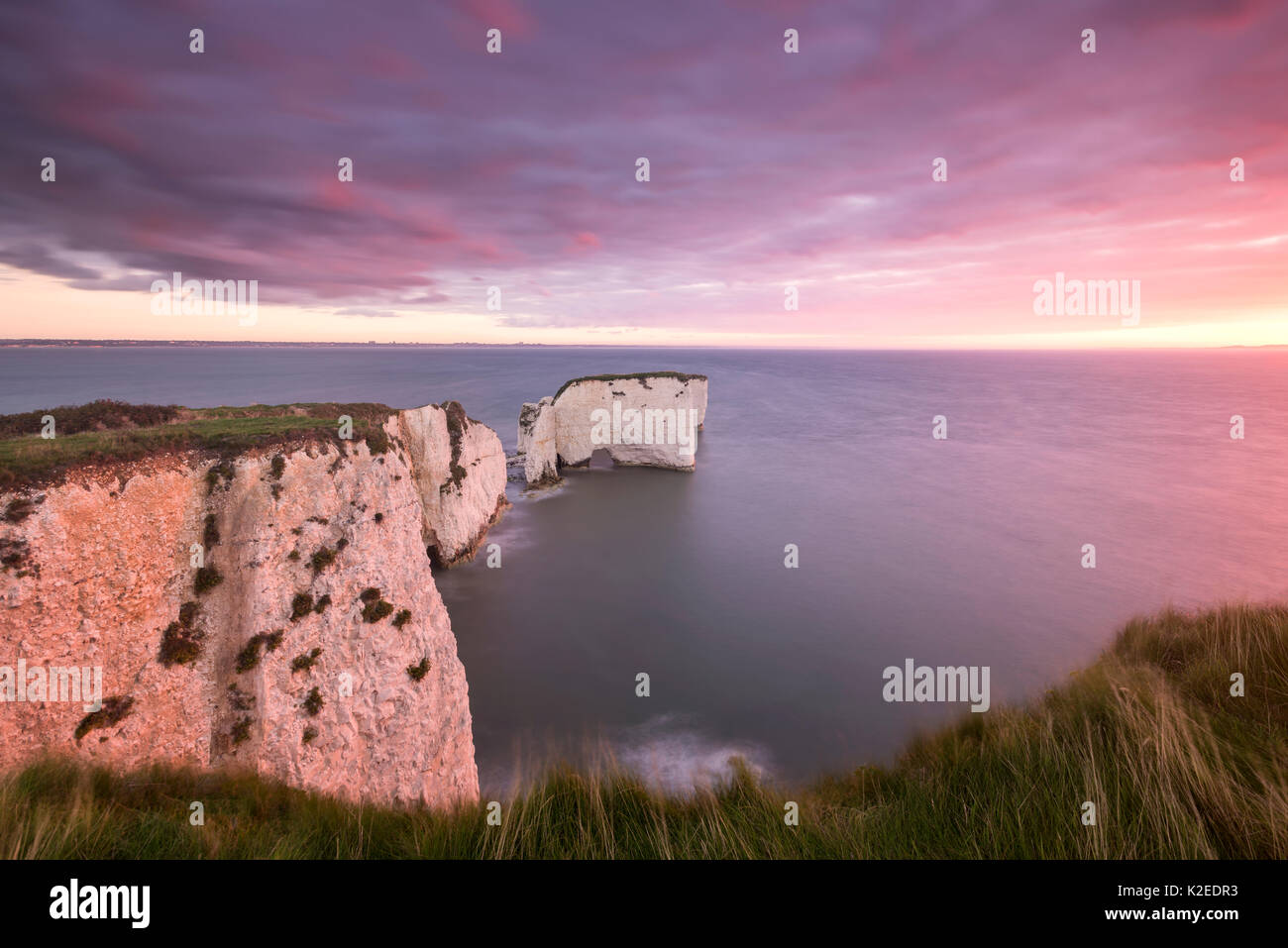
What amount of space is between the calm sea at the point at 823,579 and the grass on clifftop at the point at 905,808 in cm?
235

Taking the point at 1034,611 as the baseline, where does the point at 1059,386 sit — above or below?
above

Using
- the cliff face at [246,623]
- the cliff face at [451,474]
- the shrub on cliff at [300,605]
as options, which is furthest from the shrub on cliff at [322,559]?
the cliff face at [451,474]

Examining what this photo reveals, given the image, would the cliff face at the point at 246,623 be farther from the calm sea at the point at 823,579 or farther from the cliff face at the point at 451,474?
the cliff face at the point at 451,474

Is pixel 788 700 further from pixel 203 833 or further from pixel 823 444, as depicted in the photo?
pixel 823 444

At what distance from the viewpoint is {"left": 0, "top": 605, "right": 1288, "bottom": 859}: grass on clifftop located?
335cm

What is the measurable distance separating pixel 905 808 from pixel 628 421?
124 ft

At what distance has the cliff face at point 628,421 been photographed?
39.9m

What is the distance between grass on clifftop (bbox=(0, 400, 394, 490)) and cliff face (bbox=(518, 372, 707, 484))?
84.0ft

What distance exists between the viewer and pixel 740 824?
12.7 feet

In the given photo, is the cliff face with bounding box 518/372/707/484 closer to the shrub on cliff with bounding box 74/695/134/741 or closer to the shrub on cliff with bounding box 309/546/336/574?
the shrub on cliff with bounding box 309/546/336/574

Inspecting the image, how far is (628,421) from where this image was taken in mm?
41094

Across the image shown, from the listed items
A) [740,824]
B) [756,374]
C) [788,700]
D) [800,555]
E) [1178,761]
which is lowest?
[788,700]
